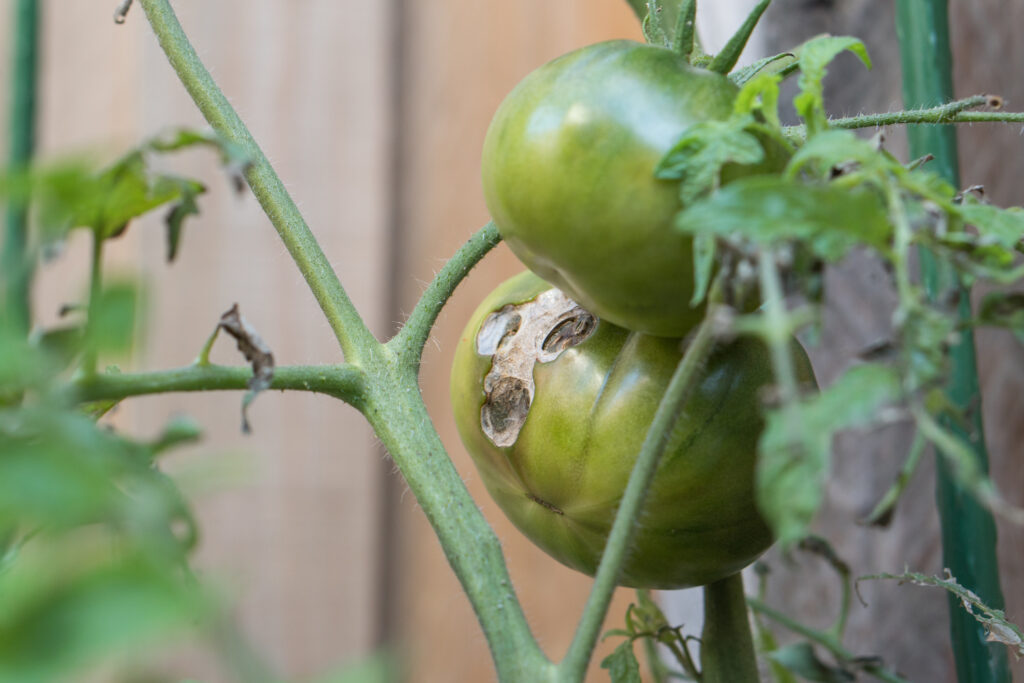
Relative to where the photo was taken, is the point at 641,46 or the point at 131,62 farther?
the point at 131,62

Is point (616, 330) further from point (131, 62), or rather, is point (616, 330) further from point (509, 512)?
point (131, 62)

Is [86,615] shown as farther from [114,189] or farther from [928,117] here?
[928,117]

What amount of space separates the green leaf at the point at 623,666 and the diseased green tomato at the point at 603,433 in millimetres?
35

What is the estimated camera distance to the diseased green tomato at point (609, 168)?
303 mm

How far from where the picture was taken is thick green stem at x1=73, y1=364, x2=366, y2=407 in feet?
0.91

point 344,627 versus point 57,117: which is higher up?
point 57,117

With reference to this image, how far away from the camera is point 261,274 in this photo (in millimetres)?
1303

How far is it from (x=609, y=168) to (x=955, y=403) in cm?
26

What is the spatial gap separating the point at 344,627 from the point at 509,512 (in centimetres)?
92

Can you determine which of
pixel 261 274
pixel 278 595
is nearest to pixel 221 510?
pixel 278 595

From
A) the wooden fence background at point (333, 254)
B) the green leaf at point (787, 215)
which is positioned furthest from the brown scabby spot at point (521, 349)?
the wooden fence background at point (333, 254)

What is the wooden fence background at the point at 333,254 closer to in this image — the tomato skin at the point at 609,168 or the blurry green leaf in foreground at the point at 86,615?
the tomato skin at the point at 609,168

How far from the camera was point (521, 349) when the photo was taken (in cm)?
43

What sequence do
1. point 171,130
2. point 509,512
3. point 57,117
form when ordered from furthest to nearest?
point 57,117 → point 509,512 → point 171,130
